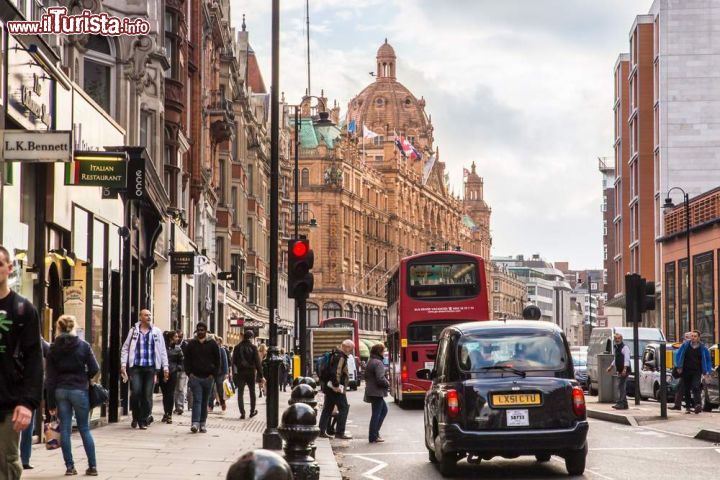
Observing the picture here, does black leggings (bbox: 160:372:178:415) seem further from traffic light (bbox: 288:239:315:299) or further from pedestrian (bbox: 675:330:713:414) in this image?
pedestrian (bbox: 675:330:713:414)

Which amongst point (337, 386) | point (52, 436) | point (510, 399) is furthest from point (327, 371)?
point (510, 399)

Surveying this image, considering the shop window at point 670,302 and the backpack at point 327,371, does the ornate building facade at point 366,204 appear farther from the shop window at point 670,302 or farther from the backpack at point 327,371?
the backpack at point 327,371

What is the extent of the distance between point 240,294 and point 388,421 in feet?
140

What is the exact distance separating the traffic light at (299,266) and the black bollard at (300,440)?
9.09 meters

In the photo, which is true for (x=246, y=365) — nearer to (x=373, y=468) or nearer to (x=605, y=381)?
(x=605, y=381)

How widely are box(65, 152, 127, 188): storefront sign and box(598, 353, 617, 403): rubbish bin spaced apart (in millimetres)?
17061

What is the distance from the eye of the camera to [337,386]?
21.5m

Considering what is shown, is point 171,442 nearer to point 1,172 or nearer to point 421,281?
point 1,172

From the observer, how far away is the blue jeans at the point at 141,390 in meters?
20.6

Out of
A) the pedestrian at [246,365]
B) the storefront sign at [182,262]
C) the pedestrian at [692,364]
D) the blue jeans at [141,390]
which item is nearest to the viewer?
the blue jeans at [141,390]

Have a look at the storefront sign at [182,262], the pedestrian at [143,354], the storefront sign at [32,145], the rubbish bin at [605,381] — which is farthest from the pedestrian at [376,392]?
the storefront sign at [182,262]

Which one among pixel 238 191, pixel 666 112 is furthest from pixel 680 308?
pixel 238 191

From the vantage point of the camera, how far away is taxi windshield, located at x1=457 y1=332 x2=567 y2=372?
15.3 meters

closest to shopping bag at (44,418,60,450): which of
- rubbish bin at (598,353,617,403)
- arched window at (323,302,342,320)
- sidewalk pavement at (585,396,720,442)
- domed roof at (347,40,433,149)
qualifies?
sidewalk pavement at (585,396,720,442)
